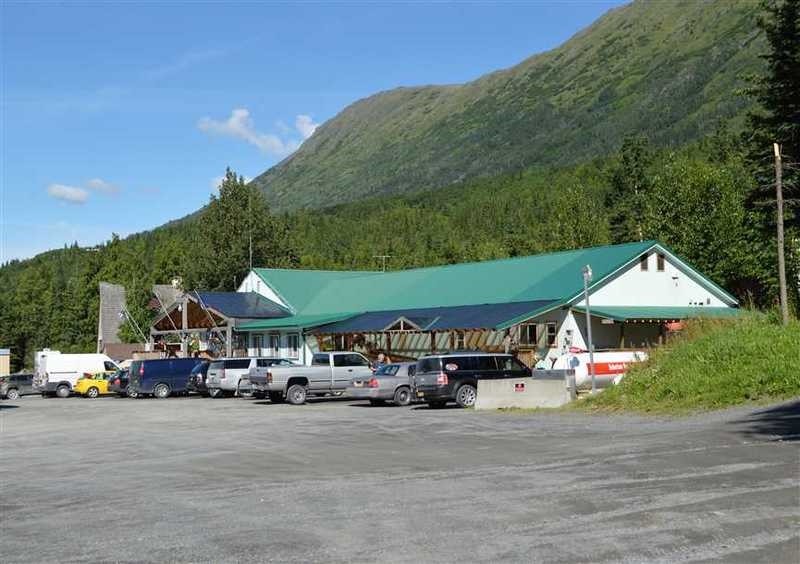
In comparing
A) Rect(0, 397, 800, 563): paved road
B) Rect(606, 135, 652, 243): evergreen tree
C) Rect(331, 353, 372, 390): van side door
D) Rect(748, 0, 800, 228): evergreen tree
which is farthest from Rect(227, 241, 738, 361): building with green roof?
Rect(606, 135, 652, 243): evergreen tree

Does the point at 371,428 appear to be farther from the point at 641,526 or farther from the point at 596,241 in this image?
the point at 596,241

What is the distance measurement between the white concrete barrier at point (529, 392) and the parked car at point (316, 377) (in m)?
8.32

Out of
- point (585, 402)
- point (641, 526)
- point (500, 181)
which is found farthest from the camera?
point (500, 181)

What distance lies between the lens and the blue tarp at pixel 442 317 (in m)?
40.2

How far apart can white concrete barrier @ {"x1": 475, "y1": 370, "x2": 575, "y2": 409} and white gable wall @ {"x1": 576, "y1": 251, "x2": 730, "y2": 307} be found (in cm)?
1627

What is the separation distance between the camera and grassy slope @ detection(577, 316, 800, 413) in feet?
66.1

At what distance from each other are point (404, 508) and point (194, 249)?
8024cm

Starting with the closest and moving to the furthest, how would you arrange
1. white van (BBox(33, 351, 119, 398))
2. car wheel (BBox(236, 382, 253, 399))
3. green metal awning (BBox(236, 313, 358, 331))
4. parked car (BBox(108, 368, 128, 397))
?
car wheel (BBox(236, 382, 253, 399)) < parked car (BBox(108, 368, 128, 397)) < white van (BBox(33, 351, 119, 398)) < green metal awning (BBox(236, 313, 358, 331))

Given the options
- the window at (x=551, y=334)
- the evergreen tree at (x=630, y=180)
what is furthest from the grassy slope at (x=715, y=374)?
the evergreen tree at (x=630, y=180)

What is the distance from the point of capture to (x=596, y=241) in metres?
75.6

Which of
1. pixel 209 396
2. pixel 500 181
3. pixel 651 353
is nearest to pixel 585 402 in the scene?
pixel 651 353

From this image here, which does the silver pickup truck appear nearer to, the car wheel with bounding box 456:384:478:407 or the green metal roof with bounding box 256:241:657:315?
the car wheel with bounding box 456:384:478:407

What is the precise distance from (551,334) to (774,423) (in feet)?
82.8

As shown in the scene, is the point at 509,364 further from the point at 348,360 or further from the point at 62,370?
the point at 62,370
